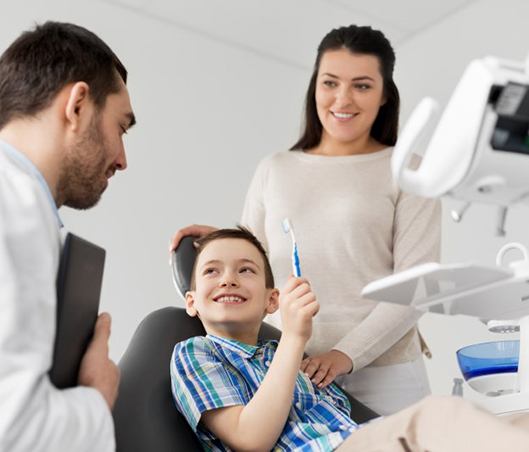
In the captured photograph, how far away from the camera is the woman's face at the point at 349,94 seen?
190cm

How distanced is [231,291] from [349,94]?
0.58m

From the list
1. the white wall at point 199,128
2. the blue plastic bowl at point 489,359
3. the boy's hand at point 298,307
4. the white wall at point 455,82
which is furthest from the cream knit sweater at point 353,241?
the white wall at point 199,128

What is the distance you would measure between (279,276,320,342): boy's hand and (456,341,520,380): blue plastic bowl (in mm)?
575

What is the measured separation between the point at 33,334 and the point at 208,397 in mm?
493

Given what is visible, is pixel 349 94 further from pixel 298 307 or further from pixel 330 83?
pixel 298 307

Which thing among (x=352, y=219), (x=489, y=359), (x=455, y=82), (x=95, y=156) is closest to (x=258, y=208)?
(x=352, y=219)

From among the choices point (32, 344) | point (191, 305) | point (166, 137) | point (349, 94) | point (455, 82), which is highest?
point (455, 82)

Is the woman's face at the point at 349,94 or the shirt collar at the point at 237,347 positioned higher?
the woman's face at the point at 349,94

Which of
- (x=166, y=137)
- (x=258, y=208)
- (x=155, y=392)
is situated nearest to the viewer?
(x=155, y=392)

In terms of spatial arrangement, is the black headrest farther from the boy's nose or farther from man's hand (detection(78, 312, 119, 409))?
man's hand (detection(78, 312, 119, 409))

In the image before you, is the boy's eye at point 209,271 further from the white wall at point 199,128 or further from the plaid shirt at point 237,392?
the white wall at point 199,128

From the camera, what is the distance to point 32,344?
35.5 inches

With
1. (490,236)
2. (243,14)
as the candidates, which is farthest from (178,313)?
(243,14)

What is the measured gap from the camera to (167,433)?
1.35 metres
